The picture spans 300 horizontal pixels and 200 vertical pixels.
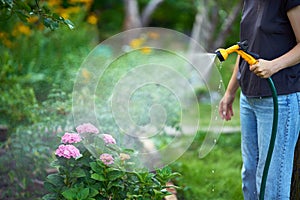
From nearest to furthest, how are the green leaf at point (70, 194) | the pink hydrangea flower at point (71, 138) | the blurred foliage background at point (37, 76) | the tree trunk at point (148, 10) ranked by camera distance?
the green leaf at point (70, 194)
the pink hydrangea flower at point (71, 138)
the blurred foliage background at point (37, 76)
the tree trunk at point (148, 10)

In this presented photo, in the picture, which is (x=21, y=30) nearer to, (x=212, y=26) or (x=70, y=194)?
(x=212, y=26)

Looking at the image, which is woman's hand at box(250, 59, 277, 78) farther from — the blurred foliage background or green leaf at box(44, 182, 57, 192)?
green leaf at box(44, 182, 57, 192)

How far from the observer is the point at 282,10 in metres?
2.21

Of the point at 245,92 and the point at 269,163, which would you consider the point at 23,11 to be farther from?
the point at 269,163

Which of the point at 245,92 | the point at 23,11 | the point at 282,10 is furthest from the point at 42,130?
the point at 282,10

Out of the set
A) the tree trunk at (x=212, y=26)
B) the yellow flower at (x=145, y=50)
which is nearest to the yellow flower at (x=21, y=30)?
the tree trunk at (x=212, y=26)

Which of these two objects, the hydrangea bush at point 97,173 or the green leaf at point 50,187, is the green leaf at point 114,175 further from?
the green leaf at point 50,187

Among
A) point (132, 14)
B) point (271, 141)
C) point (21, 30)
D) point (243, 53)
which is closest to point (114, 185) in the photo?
point (271, 141)

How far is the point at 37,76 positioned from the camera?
4.75 m

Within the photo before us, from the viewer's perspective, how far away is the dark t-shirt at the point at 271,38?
7.32 ft

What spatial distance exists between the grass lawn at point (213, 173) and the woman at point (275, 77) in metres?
0.94

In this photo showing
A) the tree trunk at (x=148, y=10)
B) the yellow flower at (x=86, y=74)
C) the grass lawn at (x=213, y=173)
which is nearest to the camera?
the yellow flower at (x=86, y=74)

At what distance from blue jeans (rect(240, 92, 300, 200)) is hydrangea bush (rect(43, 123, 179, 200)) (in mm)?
425

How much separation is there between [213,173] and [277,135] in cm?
178
